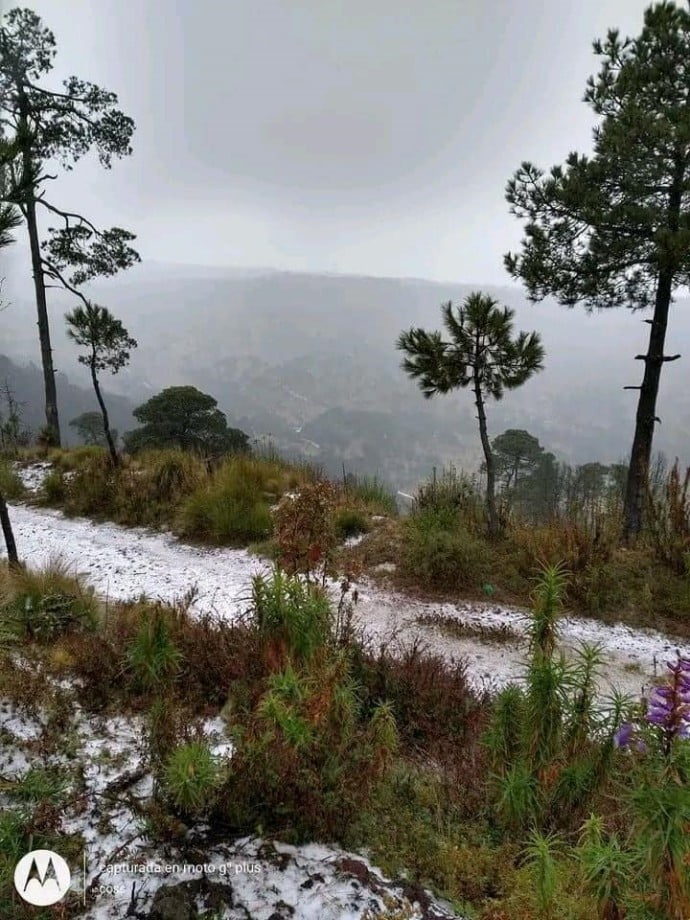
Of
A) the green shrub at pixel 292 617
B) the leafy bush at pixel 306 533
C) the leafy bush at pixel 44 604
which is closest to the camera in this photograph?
the green shrub at pixel 292 617

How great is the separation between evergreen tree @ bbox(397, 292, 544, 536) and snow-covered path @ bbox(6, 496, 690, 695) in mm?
2148

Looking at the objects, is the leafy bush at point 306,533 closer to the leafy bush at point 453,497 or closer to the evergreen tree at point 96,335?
the leafy bush at point 453,497

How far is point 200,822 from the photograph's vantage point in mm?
2055

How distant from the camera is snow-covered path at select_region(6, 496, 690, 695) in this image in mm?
4766

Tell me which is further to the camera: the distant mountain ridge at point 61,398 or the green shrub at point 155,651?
the distant mountain ridge at point 61,398

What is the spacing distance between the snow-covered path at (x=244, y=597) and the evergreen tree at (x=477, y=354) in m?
2.15

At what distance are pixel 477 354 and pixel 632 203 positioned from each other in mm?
2889

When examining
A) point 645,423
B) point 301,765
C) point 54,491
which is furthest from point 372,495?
point 301,765

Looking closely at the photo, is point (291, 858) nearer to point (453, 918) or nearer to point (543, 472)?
point (453, 918)

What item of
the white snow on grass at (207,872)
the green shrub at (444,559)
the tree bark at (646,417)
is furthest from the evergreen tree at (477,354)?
the white snow on grass at (207,872)

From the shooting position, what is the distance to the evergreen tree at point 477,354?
263 inches

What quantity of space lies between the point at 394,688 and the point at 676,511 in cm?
477

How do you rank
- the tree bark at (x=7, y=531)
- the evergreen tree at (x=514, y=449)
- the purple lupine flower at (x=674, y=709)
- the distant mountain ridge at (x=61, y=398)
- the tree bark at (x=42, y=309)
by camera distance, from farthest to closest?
the distant mountain ridge at (x=61, y=398) < the evergreen tree at (x=514, y=449) < the tree bark at (x=42, y=309) < the tree bark at (x=7, y=531) < the purple lupine flower at (x=674, y=709)

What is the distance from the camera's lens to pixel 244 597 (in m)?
4.95
